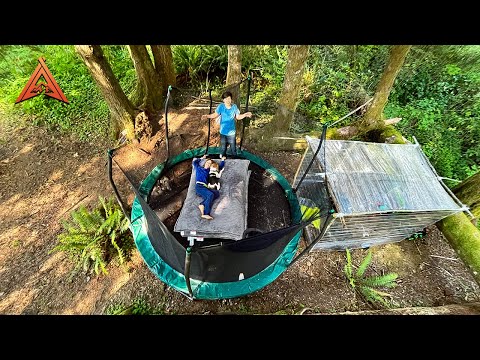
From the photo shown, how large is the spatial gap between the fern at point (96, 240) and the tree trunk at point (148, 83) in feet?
5.37

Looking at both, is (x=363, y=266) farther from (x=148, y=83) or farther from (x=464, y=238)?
(x=148, y=83)

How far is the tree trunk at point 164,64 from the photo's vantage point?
4.27 meters

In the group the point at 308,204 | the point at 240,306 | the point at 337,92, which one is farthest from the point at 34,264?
the point at 337,92


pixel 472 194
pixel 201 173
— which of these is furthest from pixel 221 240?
pixel 472 194

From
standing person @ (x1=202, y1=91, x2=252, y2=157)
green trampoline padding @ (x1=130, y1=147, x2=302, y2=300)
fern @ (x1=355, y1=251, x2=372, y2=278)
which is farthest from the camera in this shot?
standing person @ (x1=202, y1=91, x2=252, y2=157)

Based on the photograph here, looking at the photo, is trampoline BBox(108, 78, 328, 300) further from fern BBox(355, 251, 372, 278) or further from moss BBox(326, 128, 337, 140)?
moss BBox(326, 128, 337, 140)

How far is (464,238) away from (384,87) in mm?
2088

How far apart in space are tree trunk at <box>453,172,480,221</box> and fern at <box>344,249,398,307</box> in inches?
55.2

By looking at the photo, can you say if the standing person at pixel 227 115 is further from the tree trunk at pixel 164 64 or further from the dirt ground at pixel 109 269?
the tree trunk at pixel 164 64

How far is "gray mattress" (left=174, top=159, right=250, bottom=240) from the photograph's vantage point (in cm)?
272

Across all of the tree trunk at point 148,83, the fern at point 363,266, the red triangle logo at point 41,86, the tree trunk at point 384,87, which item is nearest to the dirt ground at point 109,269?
the fern at point 363,266

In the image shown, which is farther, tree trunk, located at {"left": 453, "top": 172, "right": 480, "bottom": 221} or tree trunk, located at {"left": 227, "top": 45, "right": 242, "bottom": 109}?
tree trunk, located at {"left": 227, "top": 45, "right": 242, "bottom": 109}

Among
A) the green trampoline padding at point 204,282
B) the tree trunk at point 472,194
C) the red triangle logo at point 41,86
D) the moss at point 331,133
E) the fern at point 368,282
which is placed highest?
the red triangle logo at point 41,86

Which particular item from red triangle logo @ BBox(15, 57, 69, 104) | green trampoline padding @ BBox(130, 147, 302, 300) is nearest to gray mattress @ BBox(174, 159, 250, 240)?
green trampoline padding @ BBox(130, 147, 302, 300)
